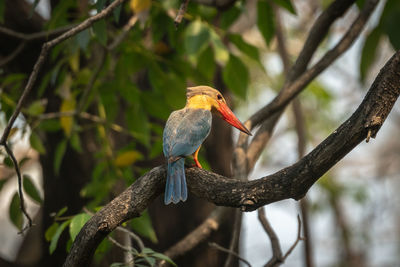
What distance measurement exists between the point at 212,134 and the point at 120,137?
939mm

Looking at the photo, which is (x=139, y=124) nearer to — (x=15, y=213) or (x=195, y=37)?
(x=195, y=37)

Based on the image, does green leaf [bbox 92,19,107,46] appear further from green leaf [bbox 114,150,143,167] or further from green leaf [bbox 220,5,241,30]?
green leaf [bbox 220,5,241,30]

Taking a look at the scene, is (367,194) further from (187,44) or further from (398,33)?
(398,33)

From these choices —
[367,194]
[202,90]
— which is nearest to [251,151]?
[202,90]

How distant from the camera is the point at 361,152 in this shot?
40.3ft

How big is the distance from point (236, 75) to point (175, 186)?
150 cm

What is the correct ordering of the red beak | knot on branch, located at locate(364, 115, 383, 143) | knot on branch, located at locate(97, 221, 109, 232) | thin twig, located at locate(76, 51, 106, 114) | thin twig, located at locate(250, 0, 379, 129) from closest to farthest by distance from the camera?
knot on branch, located at locate(364, 115, 383, 143)
knot on branch, located at locate(97, 221, 109, 232)
the red beak
thin twig, located at locate(250, 0, 379, 129)
thin twig, located at locate(76, 51, 106, 114)

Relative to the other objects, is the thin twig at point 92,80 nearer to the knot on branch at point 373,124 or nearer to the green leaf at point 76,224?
the green leaf at point 76,224

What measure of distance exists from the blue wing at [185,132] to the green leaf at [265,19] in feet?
2.84

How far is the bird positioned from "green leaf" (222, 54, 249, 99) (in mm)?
363

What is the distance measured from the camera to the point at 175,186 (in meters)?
2.32

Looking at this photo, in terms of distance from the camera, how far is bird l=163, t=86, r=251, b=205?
2326 millimetres

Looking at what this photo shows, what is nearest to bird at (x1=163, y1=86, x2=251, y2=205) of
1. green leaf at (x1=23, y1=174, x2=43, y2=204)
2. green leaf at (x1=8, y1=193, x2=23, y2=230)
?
green leaf at (x1=23, y1=174, x2=43, y2=204)

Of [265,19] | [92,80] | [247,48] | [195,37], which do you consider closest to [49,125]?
[92,80]
